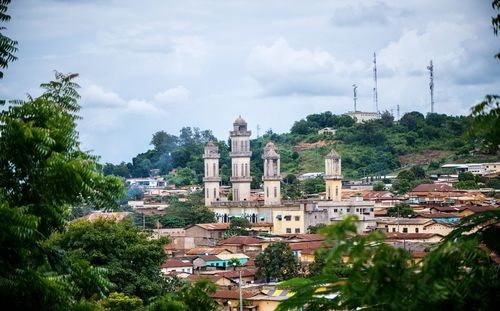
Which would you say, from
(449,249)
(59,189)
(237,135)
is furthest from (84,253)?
(237,135)

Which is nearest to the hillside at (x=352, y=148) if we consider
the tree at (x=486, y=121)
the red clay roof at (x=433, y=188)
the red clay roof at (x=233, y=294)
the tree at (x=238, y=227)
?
the red clay roof at (x=433, y=188)

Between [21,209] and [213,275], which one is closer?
[21,209]

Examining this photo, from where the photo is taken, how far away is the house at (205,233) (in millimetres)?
54812

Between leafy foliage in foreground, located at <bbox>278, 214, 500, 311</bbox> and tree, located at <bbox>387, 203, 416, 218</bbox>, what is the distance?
51289 mm

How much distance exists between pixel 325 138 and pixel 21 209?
93.3m

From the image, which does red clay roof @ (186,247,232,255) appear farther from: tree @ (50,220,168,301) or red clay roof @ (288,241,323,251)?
tree @ (50,220,168,301)

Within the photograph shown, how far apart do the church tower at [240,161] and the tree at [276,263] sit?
2592cm

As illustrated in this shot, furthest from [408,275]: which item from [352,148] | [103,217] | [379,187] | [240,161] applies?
[352,148]

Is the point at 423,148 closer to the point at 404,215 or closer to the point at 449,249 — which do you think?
the point at 404,215

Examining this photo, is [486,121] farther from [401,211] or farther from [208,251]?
[401,211]

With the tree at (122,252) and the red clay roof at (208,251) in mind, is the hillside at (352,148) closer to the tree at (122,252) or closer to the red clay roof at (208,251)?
the red clay roof at (208,251)

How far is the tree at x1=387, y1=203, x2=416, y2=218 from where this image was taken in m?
55.9

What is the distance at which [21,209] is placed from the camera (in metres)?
6.23

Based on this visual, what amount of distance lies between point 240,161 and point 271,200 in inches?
188
